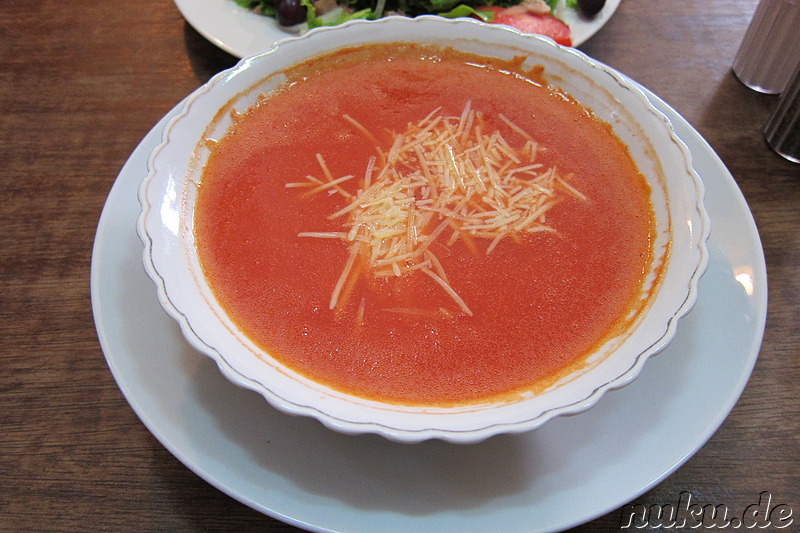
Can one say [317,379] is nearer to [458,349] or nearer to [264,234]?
[458,349]

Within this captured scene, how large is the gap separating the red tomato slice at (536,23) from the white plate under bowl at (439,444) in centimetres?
115

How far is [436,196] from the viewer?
1455 millimetres

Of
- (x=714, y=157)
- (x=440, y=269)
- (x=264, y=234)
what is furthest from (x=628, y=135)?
(x=264, y=234)

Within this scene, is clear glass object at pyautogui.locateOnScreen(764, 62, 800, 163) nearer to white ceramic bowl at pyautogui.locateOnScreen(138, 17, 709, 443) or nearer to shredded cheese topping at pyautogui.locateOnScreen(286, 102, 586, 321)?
white ceramic bowl at pyautogui.locateOnScreen(138, 17, 709, 443)

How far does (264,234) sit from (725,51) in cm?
189

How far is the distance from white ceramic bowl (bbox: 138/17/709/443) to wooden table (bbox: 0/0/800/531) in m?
0.36

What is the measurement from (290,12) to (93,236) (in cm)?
105

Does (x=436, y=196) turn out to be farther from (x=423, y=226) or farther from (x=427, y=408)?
(x=427, y=408)

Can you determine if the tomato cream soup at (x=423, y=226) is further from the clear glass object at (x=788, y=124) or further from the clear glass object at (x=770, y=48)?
the clear glass object at (x=770, y=48)

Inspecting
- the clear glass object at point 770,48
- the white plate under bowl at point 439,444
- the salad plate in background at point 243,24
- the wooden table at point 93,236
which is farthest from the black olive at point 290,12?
the clear glass object at point 770,48

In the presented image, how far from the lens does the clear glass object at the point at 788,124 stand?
1847mm

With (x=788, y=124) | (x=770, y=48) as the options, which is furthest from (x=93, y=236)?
(x=770, y=48)

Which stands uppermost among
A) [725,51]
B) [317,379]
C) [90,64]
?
[725,51]

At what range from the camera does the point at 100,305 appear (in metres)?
1.35
